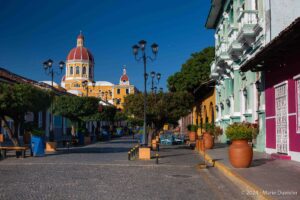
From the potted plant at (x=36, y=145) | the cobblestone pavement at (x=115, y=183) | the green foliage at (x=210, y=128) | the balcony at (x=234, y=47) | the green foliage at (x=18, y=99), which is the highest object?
the balcony at (x=234, y=47)

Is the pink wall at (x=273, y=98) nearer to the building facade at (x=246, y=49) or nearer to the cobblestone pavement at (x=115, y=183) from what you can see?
the building facade at (x=246, y=49)

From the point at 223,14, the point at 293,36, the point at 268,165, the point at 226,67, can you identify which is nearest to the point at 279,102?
the point at 268,165

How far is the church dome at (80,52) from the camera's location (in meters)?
117

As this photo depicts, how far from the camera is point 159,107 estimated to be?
2848 centimetres

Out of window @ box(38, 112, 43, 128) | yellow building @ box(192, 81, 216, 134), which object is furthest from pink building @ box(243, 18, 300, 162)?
window @ box(38, 112, 43, 128)

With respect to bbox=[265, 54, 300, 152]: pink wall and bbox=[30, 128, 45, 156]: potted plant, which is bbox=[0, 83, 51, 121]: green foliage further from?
bbox=[265, 54, 300, 152]: pink wall

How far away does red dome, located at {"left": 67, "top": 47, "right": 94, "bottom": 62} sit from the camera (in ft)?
384

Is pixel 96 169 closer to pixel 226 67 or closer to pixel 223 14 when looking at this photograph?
pixel 226 67

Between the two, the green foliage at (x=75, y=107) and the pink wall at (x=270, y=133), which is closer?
the pink wall at (x=270, y=133)

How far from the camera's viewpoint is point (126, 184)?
10680 millimetres

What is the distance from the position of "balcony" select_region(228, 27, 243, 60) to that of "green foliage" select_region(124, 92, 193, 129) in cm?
575

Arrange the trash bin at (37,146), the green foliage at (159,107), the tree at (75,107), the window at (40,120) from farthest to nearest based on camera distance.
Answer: the window at (40,120), the tree at (75,107), the green foliage at (159,107), the trash bin at (37,146)

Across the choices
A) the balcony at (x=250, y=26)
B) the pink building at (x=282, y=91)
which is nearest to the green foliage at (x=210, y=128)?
the balcony at (x=250, y=26)

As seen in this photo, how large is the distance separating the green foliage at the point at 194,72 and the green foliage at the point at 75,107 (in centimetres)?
1051
